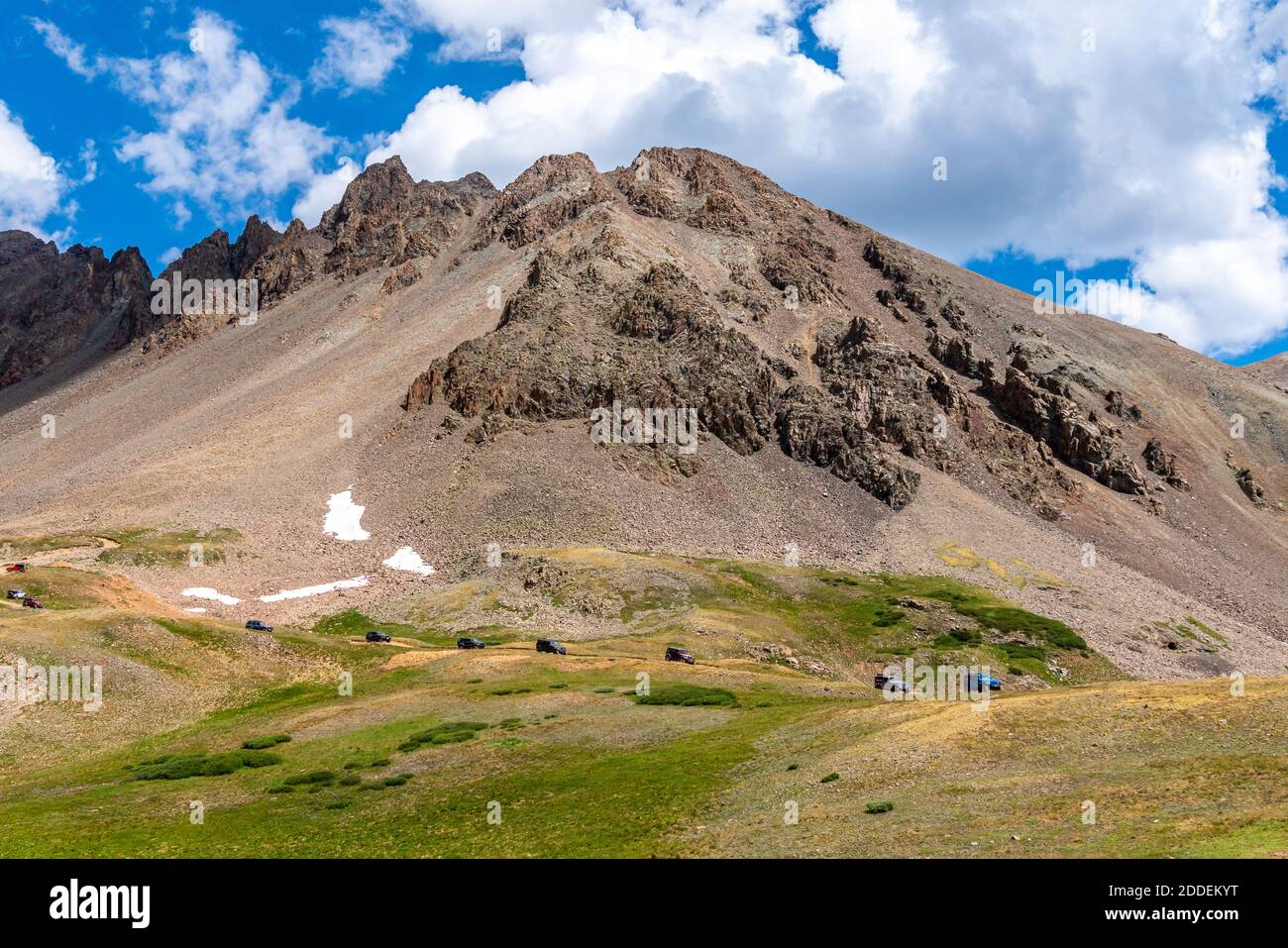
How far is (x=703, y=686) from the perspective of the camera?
5956 centimetres

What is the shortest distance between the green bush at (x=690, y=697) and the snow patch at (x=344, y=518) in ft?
272

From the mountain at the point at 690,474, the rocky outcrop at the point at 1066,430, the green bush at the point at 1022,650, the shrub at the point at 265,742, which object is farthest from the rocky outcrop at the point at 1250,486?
the shrub at the point at 265,742

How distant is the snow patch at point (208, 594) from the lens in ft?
337

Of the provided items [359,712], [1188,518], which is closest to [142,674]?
[359,712]

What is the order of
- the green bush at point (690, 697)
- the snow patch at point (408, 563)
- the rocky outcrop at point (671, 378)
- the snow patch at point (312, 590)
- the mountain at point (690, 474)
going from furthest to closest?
the rocky outcrop at point (671, 378) < the mountain at point (690, 474) < the snow patch at point (408, 563) < the snow patch at point (312, 590) < the green bush at point (690, 697)

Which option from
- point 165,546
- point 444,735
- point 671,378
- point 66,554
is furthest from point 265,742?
point 671,378

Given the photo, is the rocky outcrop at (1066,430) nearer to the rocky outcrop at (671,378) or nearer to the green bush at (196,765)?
the rocky outcrop at (671,378)

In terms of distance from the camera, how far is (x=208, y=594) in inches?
4122

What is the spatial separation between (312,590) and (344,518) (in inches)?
1062

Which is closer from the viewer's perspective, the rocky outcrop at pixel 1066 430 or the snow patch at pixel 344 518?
the snow patch at pixel 344 518

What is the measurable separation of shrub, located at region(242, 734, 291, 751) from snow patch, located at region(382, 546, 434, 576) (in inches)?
2712

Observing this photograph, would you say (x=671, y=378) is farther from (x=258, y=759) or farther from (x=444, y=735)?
(x=258, y=759)

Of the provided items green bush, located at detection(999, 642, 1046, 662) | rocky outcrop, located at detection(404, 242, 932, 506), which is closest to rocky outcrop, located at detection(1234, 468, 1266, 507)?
rocky outcrop, located at detection(404, 242, 932, 506)
